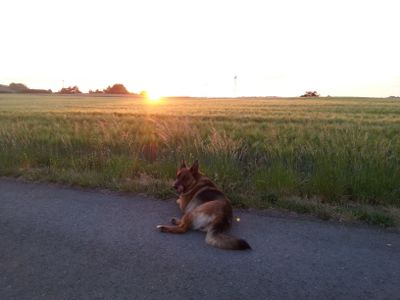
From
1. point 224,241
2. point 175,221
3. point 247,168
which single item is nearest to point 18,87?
point 247,168

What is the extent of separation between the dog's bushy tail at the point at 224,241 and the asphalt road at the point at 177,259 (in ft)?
0.23

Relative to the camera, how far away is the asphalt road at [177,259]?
3.65 metres

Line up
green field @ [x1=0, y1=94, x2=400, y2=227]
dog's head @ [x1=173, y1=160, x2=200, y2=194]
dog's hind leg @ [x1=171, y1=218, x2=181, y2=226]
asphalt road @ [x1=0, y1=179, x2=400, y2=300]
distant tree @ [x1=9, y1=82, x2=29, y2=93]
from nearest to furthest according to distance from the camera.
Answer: asphalt road @ [x1=0, y1=179, x2=400, y2=300]
dog's hind leg @ [x1=171, y1=218, x2=181, y2=226]
dog's head @ [x1=173, y1=160, x2=200, y2=194]
green field @ [x1=0, y1=94, x2=400, y2=227]
distant tree @ [x1=9, y1=82, x2=29, y2=93]

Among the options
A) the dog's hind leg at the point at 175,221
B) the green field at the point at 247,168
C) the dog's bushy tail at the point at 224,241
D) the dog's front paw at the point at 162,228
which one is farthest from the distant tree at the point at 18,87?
the dog's bushy tail at the point at 224,241

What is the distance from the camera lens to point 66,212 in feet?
19.1

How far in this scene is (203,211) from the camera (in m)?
5.12

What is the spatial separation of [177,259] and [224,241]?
1.90ft

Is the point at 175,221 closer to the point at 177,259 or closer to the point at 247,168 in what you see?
the point at 177,259

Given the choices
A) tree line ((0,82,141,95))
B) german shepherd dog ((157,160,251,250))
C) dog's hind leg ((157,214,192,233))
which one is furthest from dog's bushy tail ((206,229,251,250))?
tree line ((0,82,141,95))

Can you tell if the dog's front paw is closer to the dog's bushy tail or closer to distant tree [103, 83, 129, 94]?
the dog's bushy tail

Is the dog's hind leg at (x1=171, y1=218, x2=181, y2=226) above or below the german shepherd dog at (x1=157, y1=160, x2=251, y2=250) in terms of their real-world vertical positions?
below

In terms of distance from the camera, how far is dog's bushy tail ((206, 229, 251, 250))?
4449 mm

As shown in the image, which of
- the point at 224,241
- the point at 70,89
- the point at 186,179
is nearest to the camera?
the point at 224,241

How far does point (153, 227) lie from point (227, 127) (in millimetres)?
11508
